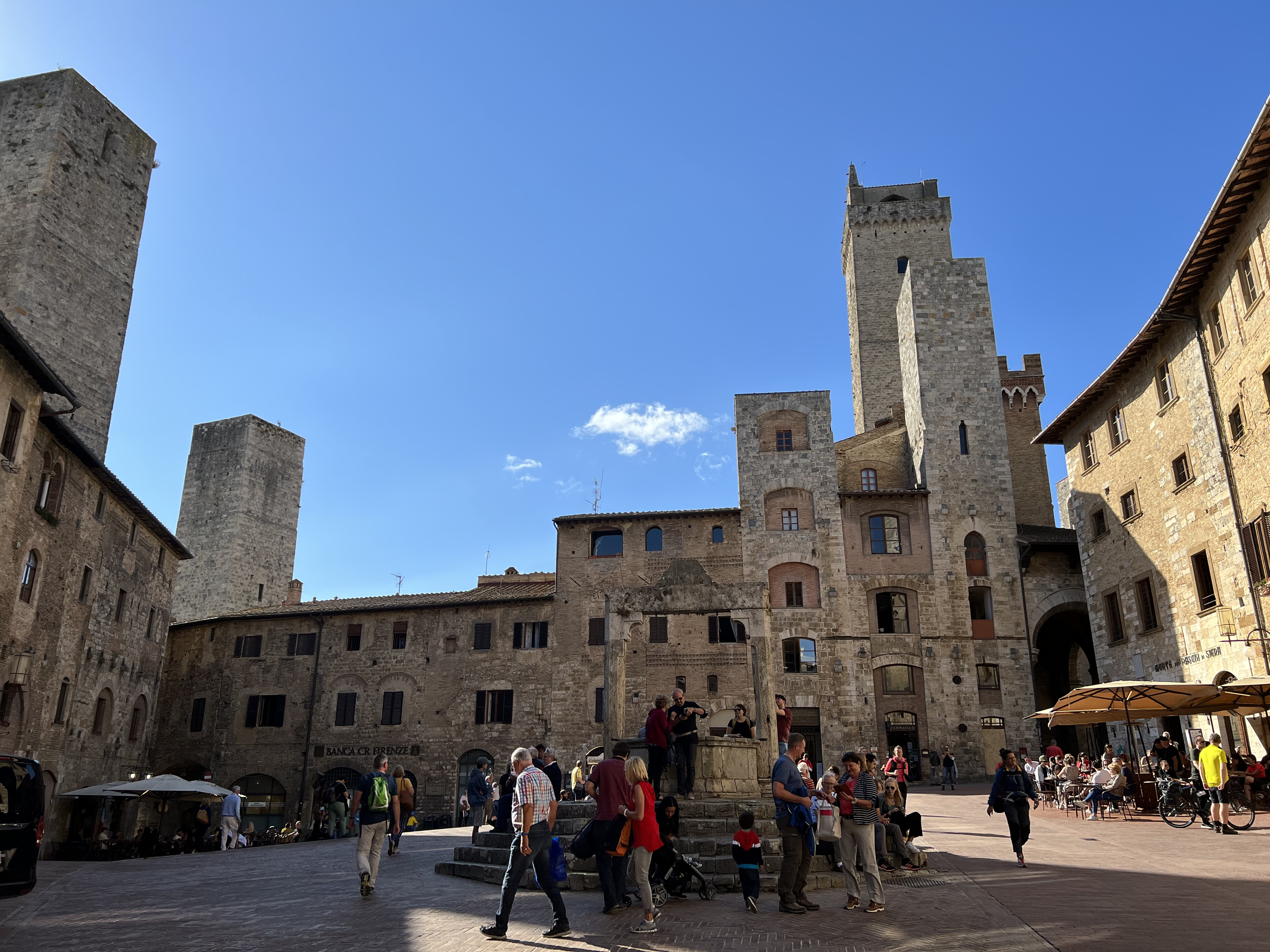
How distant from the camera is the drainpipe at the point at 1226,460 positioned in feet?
64.6

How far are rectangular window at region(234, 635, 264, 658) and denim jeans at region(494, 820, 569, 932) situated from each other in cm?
3162

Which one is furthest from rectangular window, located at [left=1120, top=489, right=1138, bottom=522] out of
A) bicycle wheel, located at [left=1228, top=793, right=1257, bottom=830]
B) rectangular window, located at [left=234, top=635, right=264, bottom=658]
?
rectangular window, located at [left=234, top=635, right=264, bottom=658]

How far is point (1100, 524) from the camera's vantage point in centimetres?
2792

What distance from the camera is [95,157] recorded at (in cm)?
3041

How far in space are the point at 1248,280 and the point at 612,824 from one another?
18538 mm

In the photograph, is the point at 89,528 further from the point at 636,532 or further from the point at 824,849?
the point at 824,849

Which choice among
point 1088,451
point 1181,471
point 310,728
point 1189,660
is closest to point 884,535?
point 1088,451

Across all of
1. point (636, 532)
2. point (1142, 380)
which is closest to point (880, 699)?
point (636, 532)

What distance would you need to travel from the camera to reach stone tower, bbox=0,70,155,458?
27.9 metres

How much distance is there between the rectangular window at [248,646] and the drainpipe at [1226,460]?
32.6 meters

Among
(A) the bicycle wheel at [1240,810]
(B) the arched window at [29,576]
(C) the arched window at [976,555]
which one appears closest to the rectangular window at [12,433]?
(B) the arched window at [29,576]

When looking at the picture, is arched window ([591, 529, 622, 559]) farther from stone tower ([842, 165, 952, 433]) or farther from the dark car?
the dark car

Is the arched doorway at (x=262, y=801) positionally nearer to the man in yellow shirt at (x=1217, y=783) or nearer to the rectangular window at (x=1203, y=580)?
the man in yellow shirt at (x=1217, y=783)

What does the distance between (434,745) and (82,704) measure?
11.9 m
